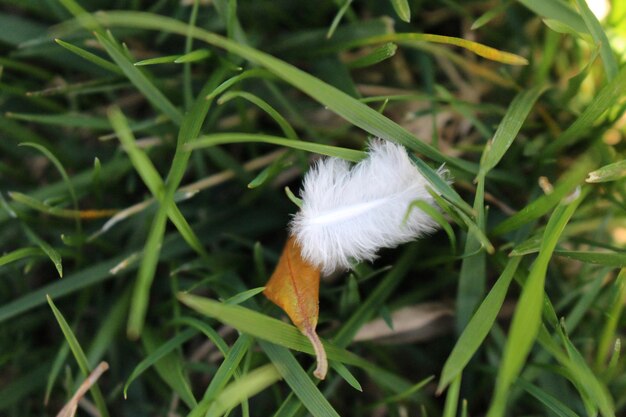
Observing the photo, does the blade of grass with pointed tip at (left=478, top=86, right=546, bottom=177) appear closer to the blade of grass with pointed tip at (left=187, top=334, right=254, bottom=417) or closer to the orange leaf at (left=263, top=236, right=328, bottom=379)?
the orange leaf at (left=263, top=236, right=328, bottom=379)

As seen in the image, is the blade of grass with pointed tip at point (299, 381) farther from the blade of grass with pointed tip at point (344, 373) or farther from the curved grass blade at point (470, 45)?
the curved grass blade at point (470, 45)

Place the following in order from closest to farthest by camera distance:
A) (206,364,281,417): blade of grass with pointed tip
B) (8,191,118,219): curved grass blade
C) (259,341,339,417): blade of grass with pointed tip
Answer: (206,364,281,417): blade of grass with pointed tip, (259,341,339,417): blade of grass with pointed tip, (8,191,118,219): curved grass blade

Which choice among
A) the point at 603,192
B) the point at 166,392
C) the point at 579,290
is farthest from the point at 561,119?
the point at 166,392

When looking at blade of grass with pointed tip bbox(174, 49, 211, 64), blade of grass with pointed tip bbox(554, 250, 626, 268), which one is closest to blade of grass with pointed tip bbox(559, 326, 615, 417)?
blade of grass with pointed tip bbox(554, 250, 626, 268)

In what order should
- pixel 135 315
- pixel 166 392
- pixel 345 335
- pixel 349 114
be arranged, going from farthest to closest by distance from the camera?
1. pixel 166 392
2. pixel 345 335
3. pixel 349 114
4. pixel 135 315

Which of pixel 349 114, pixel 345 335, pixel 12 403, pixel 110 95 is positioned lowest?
pixel 12 403

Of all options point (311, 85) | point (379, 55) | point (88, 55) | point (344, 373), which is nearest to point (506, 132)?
point (379, 55)

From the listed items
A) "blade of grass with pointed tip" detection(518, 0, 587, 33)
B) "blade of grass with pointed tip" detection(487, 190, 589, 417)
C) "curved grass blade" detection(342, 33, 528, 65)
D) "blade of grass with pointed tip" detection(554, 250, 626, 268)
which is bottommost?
"blade of grass with pointed tip" detection(554, 250, 626, 268)

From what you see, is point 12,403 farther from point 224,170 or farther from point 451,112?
point 451,112
